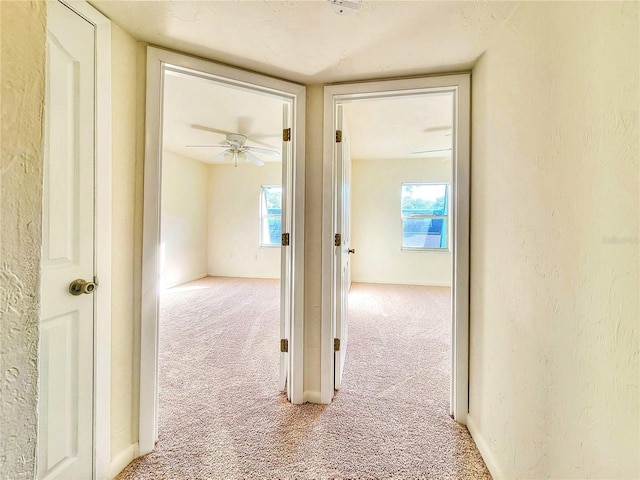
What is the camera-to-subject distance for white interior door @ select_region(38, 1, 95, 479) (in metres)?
0.91

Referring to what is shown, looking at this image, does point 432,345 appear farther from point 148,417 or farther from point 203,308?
point 203,308

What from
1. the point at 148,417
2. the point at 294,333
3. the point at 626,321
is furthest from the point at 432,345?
the point at 148,417

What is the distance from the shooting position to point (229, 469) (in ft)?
3.89

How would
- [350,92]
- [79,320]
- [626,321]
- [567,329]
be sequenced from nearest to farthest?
[626,321], [567,329], [79,320], [350,92]

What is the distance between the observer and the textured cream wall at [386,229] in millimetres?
4855

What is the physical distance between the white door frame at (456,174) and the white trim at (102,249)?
3.41ft

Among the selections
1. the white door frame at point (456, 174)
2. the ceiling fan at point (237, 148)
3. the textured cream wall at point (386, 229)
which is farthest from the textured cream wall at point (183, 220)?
the white door frame at point (456, 174)

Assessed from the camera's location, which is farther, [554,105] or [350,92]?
[350,92]

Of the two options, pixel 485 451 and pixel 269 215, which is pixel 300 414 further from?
pixel 269 215

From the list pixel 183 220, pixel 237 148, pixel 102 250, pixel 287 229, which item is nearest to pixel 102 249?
pixel 102 250

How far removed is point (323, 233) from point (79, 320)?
1.18 metres

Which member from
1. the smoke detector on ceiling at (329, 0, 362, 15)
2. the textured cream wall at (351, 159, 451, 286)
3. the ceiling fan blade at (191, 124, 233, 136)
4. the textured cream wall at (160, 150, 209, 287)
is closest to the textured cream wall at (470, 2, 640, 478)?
the smoke detector on ceiling at (329, 0, 362, 15)

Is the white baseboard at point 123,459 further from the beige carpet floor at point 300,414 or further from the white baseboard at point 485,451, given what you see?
the white baseboard at point 485,451

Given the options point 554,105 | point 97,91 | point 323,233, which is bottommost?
point 323,233
